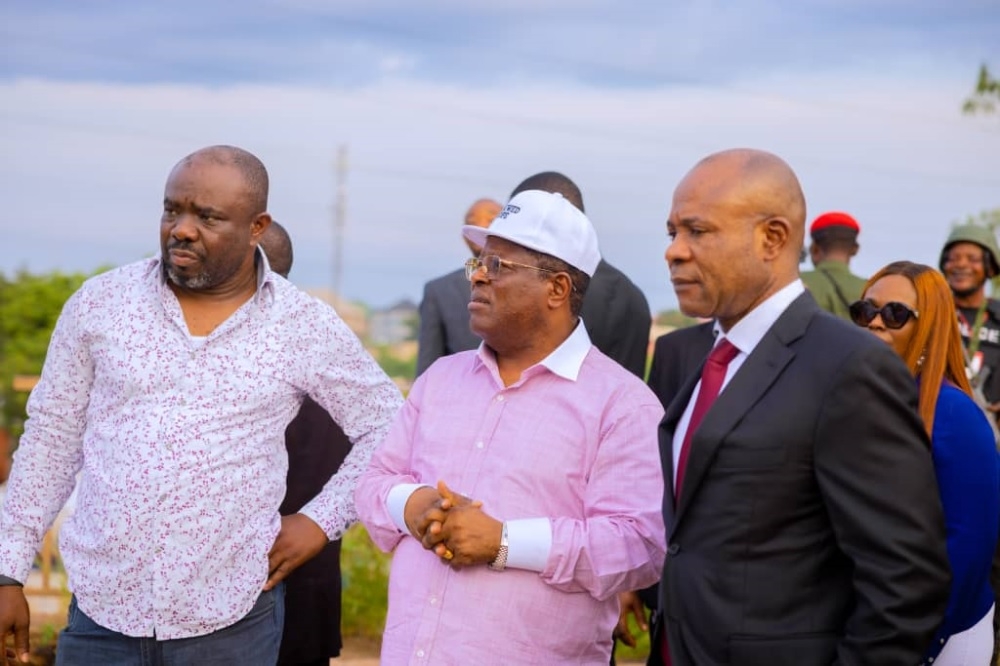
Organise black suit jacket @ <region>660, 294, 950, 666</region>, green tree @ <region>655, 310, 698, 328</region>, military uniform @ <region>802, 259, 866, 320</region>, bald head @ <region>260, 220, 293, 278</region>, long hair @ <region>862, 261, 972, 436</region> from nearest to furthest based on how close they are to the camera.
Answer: black suit jacket @ <region>660, 294, 950, 666</region>
long hair @ <region>862, 261, 972, 436</region>
bald head @ <region>260, 220, 293, 278</region>
military uniform @ <region>802, 259, 866, 320</region>
green tree @ <region>655, 310, 698, 328</region>

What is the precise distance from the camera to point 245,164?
4012 mm

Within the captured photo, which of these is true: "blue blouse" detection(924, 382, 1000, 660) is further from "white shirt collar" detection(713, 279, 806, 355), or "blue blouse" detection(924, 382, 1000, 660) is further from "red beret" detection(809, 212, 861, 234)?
"red beret" detection(809, 212, 861, 234)

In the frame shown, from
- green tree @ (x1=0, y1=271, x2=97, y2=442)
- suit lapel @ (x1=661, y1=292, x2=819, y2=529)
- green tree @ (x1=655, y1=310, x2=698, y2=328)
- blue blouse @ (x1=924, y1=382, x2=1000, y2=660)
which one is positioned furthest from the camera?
green tree @ (x1=0, y1=271, x2=97, y2=442)

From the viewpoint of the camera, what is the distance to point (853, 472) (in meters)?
2.68

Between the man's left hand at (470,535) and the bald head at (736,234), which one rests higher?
the bald head at (736,234)

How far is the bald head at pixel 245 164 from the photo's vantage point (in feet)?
13.0

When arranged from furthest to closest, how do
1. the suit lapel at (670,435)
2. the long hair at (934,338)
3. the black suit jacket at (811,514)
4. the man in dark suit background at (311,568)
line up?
the man in dark suit background at (311,568) < the long hair at (934,338) < the suit lapel at (670,435) < the black suit jacket at (811,514)

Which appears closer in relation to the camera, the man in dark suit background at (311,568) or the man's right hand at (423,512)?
the man's right hand at (423,512)

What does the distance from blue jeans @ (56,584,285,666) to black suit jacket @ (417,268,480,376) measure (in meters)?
2.26

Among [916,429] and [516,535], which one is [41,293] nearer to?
[516,535]

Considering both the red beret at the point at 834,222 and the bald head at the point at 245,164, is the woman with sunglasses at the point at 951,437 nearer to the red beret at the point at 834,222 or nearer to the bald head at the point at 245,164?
the bald head at the point at 245,164

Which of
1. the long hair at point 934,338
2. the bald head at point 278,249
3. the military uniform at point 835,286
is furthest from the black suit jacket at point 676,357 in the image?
the military uniform at point 835,286

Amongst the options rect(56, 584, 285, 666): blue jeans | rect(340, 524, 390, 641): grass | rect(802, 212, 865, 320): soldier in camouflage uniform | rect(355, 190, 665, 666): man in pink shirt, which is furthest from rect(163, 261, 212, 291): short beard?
rect(802, 212, 865, 320): soldier in camouflage uniform

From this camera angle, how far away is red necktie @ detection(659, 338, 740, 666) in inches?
120
